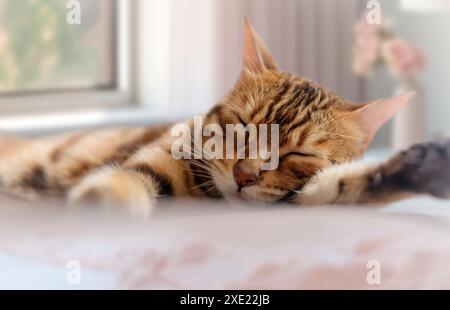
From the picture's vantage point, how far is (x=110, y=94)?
5.41ft

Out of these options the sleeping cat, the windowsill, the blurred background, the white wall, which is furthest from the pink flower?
the sleeping cat

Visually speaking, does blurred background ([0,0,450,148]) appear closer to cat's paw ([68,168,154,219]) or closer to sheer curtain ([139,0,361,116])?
sheer curtain ([139,0,361,116])

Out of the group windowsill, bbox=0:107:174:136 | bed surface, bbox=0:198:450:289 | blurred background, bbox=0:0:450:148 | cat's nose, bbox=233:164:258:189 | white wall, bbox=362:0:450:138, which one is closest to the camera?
bed surface, bbox=0:198:450:289

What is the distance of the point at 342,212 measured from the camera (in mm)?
661

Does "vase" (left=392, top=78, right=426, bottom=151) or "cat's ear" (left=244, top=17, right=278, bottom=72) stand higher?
"cat's ear" (left=244, top=17, right=278, bottom=72)

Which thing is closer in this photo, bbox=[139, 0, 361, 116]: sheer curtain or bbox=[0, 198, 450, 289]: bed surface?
bbox=[0, 198, 450, 289]: bed surface

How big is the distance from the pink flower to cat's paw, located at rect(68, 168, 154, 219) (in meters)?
1.00

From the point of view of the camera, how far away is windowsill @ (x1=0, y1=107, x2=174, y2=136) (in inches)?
55.7

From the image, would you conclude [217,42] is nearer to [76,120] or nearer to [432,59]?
[76,120]

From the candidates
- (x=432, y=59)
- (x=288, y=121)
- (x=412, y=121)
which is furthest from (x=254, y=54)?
(x=432, y=59)

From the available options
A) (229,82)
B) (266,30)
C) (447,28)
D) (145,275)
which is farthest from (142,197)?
(447,28)

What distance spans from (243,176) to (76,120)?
82cm
